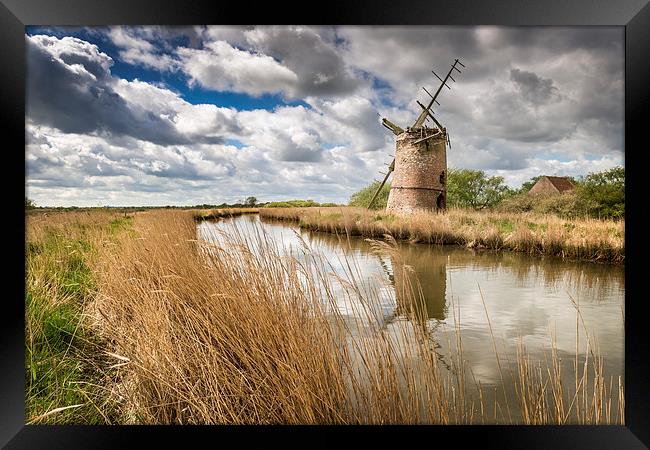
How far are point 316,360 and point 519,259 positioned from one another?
847 centimetres

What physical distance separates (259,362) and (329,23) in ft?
5.69

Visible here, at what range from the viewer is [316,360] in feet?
6.39

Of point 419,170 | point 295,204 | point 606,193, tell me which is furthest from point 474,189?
point 295,204

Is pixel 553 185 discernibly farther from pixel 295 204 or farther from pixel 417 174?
pixel 295 204

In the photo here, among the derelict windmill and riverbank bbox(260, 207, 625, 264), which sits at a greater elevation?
the derelict windmill

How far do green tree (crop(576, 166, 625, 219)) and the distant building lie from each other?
1.49 m

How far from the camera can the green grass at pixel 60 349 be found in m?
2.34

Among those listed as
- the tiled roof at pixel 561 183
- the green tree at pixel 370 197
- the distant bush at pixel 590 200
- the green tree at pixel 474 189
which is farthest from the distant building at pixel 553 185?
the green tree at pixel 370 197

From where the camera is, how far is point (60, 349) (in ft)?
9.86

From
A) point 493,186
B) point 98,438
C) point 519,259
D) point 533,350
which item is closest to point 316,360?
point 98,438

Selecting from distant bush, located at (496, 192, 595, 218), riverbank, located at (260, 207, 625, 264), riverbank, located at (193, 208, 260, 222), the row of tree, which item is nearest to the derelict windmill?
→ the row of tree

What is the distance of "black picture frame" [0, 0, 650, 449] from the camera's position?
1.73 m

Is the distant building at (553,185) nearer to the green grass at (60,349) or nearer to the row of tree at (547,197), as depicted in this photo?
the row of tree at (547,197)

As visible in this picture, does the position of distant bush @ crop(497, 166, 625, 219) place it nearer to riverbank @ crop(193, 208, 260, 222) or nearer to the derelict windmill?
the derelict windmill
